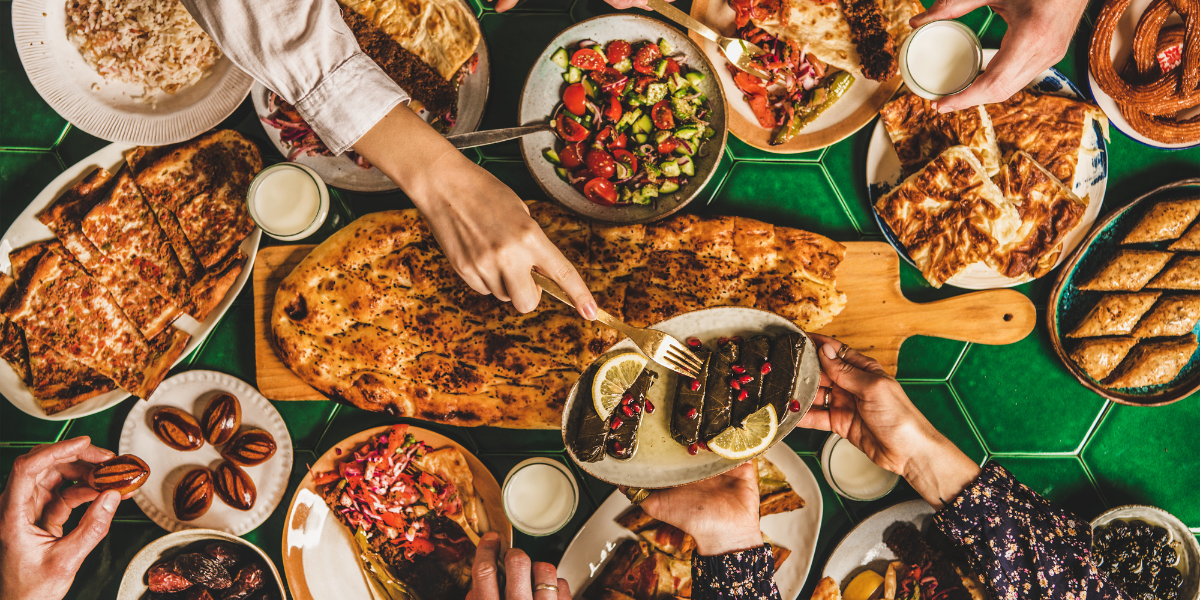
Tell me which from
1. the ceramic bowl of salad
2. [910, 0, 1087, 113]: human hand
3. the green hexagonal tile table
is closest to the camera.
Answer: [910, 0, 1087, 113]: human hand

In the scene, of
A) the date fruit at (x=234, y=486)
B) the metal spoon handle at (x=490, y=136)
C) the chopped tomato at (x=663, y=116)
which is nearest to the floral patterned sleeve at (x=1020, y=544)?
the chopped tomato at (x=663, y=116)

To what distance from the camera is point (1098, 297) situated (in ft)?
14.8

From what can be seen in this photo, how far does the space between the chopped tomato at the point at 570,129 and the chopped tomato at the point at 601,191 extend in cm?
34

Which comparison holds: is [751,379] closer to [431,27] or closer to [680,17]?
[680,17]

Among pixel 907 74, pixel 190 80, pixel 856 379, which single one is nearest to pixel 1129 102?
pixel 907 74

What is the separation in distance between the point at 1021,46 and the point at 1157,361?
2576 millimetres

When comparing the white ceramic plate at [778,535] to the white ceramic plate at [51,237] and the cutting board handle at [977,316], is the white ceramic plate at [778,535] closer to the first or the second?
the cutting board handle at [977,316]

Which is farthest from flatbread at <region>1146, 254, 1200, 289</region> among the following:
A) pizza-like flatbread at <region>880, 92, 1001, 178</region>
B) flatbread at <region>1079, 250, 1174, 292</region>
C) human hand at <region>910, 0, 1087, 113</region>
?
human hand at <region>910, 0, 1087, 113</region>

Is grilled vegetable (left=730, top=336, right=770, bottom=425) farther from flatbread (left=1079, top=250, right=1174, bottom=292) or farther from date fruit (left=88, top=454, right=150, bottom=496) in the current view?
date fruit (left=88, top=454, right=150, bottom=496)

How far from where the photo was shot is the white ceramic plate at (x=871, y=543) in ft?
14.9

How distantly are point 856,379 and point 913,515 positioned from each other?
4.85 feet

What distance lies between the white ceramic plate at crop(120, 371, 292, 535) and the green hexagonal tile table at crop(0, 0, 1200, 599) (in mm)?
220

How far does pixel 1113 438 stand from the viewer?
482 centimetres

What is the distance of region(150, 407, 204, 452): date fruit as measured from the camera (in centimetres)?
441
